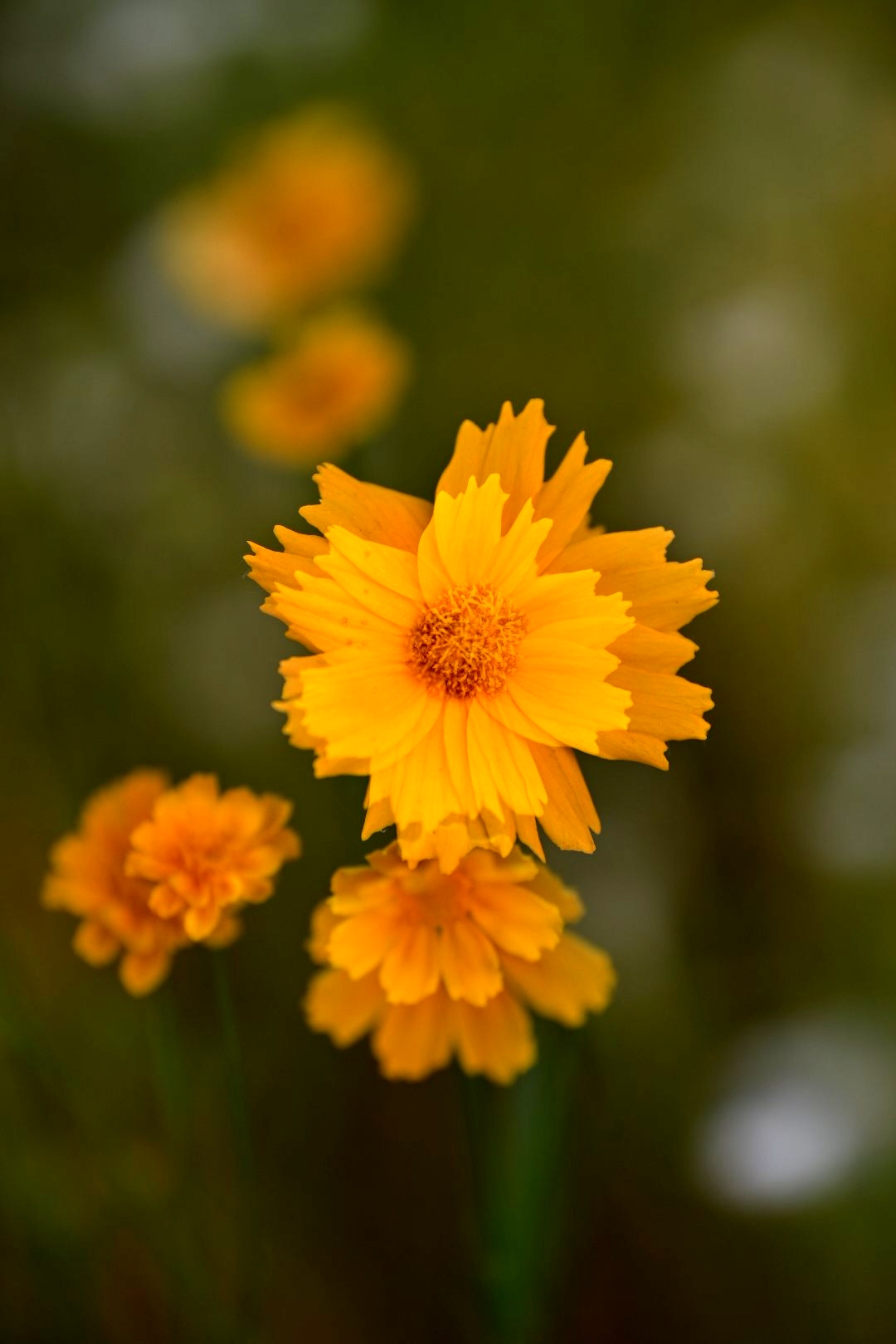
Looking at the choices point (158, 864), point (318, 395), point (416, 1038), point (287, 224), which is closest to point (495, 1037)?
point (416, 1038)

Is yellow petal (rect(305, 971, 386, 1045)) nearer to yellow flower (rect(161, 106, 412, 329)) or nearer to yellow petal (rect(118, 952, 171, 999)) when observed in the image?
yellow petal (rect(118, 952, 171, 999))

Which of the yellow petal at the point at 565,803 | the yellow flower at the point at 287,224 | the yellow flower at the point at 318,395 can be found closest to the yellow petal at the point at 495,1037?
the yellow petal at the point at 565,803

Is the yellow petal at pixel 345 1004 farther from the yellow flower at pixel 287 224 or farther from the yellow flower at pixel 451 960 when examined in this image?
the yellow flower at pixel 287 224

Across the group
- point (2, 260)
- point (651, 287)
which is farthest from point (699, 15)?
point (2, 260)

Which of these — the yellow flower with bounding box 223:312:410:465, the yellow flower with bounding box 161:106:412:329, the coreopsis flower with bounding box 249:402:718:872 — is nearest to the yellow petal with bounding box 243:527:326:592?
the coreopsis flower with bounding box 249:402:718:872

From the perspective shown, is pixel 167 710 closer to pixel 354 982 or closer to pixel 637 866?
pixel 637 866

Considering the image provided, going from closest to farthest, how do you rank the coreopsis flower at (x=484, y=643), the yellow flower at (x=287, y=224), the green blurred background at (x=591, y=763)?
the coreopsis flower at (x=484, y=643), the green blurred background at (x=591, y=763), the yellow flower at (x=287, y=224)

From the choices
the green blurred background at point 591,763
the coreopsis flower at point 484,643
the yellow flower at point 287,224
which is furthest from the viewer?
the yellow flower at point 287,224
